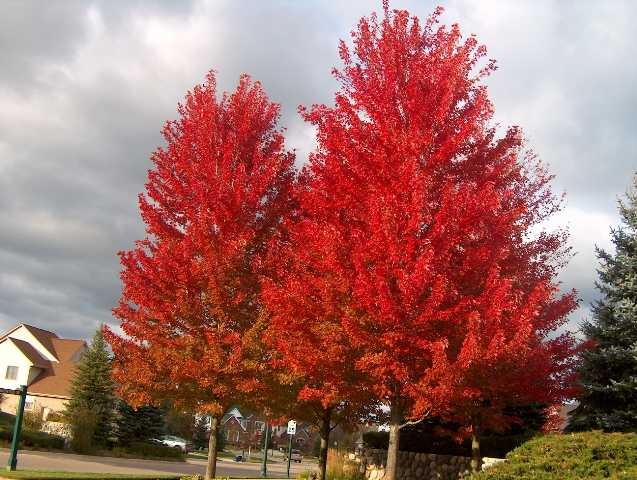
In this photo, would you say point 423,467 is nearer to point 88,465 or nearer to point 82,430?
point 88,465

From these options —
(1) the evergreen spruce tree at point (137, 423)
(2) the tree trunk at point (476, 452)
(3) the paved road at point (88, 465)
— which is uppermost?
(2) the tree trunk at point (476, 452)

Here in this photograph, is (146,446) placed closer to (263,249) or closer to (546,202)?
(263,249)

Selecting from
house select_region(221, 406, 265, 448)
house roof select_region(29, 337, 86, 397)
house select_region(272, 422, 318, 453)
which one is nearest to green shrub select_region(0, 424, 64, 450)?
house roof select_region(29, 337, 86, 397)

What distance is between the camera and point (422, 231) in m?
13.1

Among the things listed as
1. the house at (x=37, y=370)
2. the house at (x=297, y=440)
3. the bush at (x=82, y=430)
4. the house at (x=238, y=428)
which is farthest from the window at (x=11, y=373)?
the house at (x=297, y=440)

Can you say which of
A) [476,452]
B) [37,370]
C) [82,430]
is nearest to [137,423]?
[82,430]

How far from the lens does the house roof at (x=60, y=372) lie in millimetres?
50688

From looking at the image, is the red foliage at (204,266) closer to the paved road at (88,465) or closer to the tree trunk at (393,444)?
the tree trunk at (393,444)

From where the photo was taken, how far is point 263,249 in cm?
1680

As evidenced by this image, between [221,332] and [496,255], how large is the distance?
666cm

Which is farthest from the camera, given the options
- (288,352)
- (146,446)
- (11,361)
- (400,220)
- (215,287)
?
(11,361)

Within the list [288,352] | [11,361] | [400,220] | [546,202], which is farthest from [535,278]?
[11,361]

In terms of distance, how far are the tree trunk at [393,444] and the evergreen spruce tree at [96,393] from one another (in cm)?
2997

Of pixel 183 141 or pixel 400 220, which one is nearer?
pixel 400 220
